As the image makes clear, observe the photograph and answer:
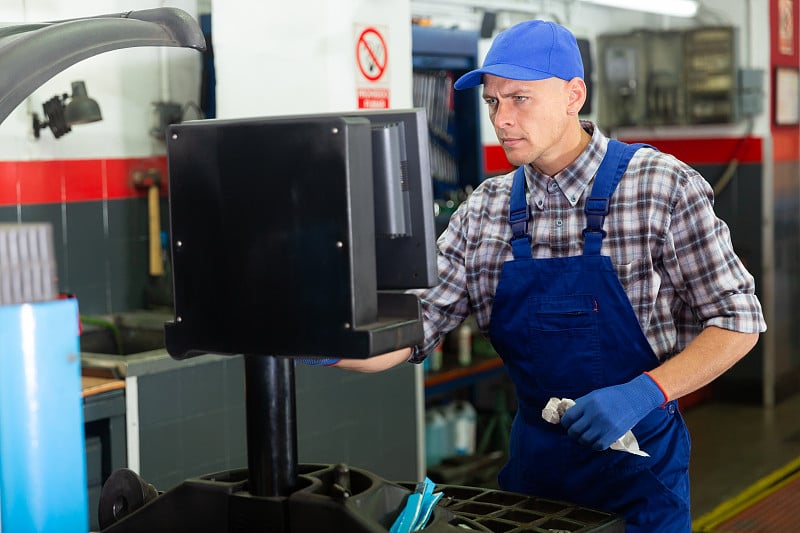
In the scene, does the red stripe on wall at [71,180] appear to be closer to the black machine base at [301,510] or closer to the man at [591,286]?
the man at [591,286]

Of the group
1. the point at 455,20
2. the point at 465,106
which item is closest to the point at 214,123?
the point at 465,106

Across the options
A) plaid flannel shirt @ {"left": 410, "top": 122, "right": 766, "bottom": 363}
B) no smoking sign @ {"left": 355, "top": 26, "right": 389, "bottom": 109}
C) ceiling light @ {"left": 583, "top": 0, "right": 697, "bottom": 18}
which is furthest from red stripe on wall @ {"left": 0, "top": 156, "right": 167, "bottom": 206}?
ceiling light @ {"left": 583, "top": 0, "right": 697, "bottom": 18}

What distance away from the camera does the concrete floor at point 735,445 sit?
584 centimetres

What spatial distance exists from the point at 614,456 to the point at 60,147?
8.72ft

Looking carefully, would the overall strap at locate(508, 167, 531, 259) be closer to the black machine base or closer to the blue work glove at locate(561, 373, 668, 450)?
the blue work glove at locate(561, 373, 668, 450)

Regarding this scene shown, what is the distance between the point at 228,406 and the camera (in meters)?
3.90

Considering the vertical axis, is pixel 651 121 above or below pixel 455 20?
below

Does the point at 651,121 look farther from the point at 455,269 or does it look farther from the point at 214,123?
the point at 214,123

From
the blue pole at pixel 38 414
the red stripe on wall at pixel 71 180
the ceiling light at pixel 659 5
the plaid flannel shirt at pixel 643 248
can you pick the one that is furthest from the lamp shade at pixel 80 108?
the ceiling light at pixel 659 5

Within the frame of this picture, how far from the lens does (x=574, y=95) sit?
8.10 feet

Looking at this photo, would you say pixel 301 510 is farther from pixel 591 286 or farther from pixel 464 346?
pixel 464 346

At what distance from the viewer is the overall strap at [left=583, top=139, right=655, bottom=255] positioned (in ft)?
7.75

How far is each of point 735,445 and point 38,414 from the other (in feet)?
20.0

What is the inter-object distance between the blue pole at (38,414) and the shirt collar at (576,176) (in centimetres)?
140
